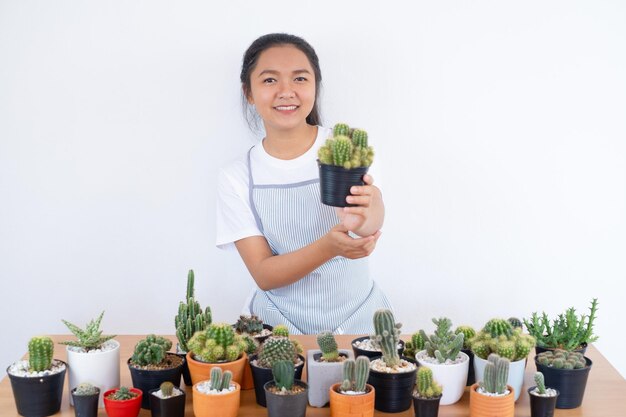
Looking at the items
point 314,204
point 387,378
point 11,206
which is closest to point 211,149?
point 314,204

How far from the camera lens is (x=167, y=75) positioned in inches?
106

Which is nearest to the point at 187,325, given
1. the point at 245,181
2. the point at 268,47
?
the point at 245,181

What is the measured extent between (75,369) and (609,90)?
7.29 ft

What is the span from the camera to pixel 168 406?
4.99 feet

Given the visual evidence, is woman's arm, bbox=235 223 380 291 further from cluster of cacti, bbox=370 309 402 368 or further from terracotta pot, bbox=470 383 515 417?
terracotta pot, bbox=470 383 515 417

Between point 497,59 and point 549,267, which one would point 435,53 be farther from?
point 549,267

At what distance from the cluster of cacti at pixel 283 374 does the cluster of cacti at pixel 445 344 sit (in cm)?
36

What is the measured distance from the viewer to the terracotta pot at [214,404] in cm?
150

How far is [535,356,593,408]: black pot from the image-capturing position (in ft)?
5.22

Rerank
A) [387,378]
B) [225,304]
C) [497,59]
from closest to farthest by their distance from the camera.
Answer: [387,378] < [497,59] < [225,304]

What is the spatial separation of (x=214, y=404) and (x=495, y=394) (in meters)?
0.63

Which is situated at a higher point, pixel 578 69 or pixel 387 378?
pixel 578 69

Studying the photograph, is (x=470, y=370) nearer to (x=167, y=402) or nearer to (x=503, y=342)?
(x=503, y=342)

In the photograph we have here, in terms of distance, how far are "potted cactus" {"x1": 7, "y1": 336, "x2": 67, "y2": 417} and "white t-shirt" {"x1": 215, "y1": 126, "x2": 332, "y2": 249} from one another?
93 cm
